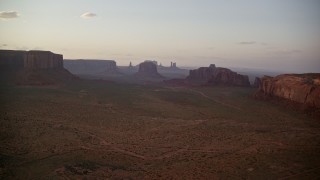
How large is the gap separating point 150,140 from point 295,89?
30056mm

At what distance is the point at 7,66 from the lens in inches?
2628

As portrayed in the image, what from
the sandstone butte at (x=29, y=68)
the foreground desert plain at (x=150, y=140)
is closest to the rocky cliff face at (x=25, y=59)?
the sandstone butte at (x=29, y=68)

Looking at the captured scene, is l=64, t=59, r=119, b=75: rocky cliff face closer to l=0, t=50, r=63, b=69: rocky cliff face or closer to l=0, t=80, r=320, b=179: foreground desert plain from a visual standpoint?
l=0, t=50, r=63, b=69: rocky cliff face

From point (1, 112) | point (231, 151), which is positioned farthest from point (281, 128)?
point (1, 112)

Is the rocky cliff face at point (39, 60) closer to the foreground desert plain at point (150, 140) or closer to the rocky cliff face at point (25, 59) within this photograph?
the rocky cliff face at point (25, 59)

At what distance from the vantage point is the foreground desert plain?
21.2 metres

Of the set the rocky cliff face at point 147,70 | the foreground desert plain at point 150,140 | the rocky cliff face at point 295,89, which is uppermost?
the rocky cliff face at point 147,70

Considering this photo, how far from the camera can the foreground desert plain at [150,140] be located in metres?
21.2

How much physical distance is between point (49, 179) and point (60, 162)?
2938 mm

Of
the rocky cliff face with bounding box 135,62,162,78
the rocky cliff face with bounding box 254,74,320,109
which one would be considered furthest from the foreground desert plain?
the rocky cliff face with bounding box 135,62,162,78

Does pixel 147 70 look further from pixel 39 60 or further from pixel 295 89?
pixel 295 89

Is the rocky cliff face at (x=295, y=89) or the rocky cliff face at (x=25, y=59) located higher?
the rocky cliff face at (x=25, y=59)

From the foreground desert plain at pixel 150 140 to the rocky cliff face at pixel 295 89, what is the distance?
10.7 ft

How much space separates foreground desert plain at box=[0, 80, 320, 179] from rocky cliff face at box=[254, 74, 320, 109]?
128 inches
